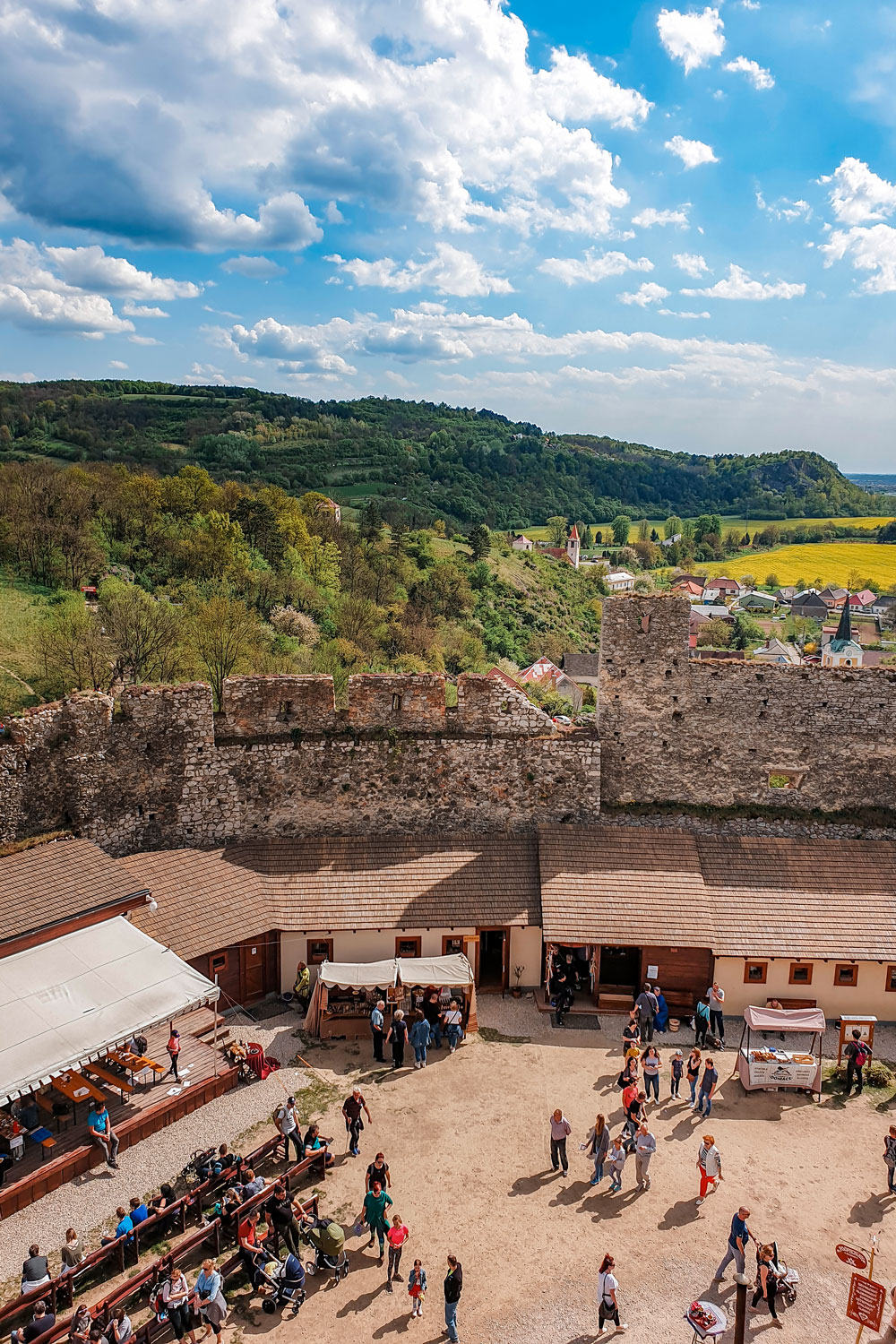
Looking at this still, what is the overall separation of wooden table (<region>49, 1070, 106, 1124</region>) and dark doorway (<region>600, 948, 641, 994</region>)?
9.57 metres

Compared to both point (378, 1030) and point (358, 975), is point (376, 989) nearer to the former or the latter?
point (358, 975)

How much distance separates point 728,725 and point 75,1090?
14269mm

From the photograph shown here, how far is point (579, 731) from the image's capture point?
18.0 metres

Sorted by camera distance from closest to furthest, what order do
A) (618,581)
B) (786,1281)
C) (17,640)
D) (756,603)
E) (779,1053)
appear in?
(786,1281), (779,1053), (17,640), (756,603), (618,581)

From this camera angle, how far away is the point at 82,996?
12430 mm

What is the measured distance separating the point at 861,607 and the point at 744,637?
934 inches

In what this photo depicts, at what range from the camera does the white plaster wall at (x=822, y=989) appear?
15.9 m

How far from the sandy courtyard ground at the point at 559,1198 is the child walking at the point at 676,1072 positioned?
262 mm

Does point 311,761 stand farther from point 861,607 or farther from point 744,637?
point 861,607

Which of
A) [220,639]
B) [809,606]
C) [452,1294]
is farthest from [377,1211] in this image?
[809,606]

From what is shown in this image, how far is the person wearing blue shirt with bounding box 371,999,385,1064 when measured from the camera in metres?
14.4

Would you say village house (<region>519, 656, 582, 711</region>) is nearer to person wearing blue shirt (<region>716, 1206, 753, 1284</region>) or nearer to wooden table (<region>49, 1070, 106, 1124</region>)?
wooden table (<region>49, 1070, 106, 1124</region>)

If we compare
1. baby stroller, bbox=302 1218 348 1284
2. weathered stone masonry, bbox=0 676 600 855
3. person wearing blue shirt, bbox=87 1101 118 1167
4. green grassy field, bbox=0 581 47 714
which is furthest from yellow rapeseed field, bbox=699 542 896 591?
person wearing blue shirt, bbox=87 1101 118 1167

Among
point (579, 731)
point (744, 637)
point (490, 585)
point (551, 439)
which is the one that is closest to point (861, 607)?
point (744, 637)
